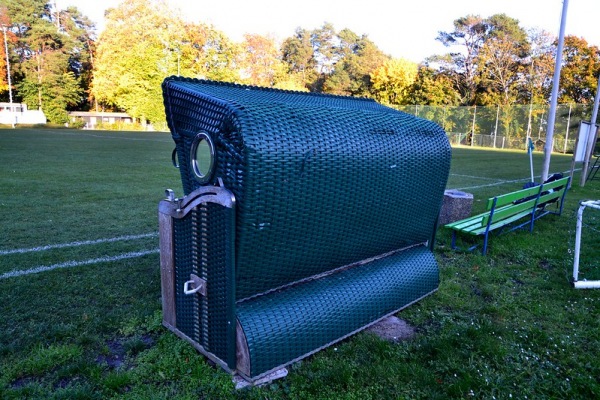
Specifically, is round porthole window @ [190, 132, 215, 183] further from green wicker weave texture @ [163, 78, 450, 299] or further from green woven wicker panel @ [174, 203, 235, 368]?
green woven wicker panel @ [174, 203, 235, 368]

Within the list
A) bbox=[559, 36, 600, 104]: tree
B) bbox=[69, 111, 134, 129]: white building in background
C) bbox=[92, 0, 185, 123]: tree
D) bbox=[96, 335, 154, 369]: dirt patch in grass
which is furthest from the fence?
bbox=[69, 111, 134, 129]: white building in background

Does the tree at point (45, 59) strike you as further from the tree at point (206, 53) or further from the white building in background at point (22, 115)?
the tree at point (206, 53)

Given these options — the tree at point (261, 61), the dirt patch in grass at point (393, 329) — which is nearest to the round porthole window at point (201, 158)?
the dirt patch in grass at point (393, 329)

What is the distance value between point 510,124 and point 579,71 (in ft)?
36.4

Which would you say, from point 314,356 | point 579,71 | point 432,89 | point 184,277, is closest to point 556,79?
point 314,356

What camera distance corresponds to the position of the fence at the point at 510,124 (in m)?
30.3

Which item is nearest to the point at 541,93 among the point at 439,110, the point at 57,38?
the point at 439,110

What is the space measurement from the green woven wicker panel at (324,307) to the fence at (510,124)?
103 feet

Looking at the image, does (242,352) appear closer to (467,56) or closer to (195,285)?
(195,285)

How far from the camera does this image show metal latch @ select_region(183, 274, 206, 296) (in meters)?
2.60

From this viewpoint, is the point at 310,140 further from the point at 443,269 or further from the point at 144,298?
the point at 443,269

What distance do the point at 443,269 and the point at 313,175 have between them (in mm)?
2758

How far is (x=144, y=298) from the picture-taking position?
11.9 ft

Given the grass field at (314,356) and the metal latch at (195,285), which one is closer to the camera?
the grass field at (314,356)
